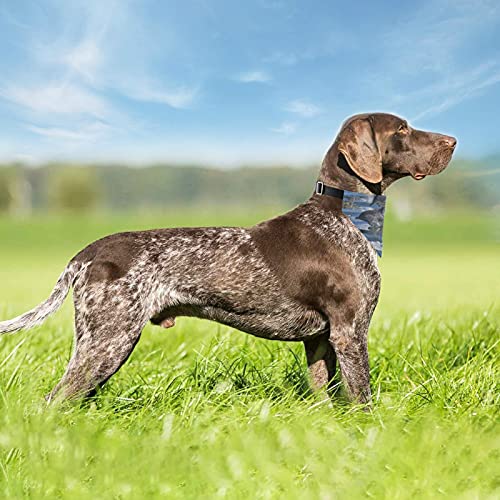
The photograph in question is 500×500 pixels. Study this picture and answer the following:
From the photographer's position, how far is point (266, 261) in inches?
170

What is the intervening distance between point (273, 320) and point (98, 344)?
112cm

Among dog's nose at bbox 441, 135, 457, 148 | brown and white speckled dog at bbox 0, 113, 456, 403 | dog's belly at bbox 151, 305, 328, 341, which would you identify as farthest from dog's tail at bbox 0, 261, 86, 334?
dog's nose at bbox 441, 135, 457, 148

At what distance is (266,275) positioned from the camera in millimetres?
4301

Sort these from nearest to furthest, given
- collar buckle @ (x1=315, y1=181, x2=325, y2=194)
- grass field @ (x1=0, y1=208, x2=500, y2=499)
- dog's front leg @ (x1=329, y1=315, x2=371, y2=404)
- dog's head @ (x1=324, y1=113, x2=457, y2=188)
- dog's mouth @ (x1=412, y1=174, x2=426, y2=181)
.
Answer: grass field @ (x1=0, y1=208, x2=500, y2=499) < dog's front leg @ (x1=329, y1=315, x2=371, y2=404) < dog's head @ (x1=324, y1=113, x2=457, y2=188) < dog's mouth @ (x1=412, y1=174, x2=426, y2=181) < collar buckle @ (x1=315, y1=181, x2=325, y2=194)

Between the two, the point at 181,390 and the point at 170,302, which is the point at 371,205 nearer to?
the point at 170,302

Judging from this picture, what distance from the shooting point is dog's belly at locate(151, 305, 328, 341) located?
4.32 m

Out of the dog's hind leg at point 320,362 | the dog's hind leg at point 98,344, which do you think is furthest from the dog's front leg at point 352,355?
the dog's hind leg at point 98,344

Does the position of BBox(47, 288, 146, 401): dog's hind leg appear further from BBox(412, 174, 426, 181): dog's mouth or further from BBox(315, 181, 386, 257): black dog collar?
BBox(412, 174, 426, 181): dog's mouth

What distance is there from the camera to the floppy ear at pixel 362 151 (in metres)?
4.33

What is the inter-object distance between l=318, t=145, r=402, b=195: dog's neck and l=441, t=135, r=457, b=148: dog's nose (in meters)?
0.36

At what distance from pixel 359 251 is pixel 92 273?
1720mm

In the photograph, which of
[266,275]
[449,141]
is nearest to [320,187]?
[266,275]

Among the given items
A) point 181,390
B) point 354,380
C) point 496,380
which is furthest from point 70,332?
point 496,380

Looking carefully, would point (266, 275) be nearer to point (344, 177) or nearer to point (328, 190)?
point (328, 190)
